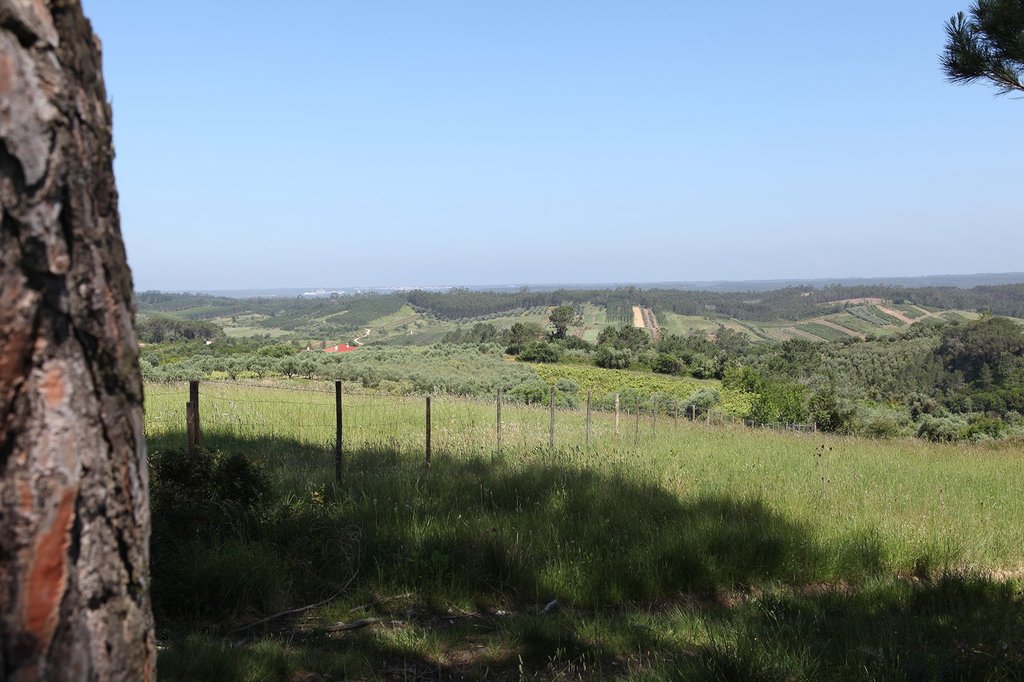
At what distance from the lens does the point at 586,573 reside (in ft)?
17.9

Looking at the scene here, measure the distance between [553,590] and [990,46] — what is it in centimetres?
855

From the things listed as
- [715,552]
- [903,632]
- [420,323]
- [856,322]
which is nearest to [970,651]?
[903,632]

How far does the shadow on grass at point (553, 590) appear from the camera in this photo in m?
3.82

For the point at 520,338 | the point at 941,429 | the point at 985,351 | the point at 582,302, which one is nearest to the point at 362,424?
the point at 941,429

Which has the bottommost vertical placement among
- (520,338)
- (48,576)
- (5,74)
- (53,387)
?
(520,338)

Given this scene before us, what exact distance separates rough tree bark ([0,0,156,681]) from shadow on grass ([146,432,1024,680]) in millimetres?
2637

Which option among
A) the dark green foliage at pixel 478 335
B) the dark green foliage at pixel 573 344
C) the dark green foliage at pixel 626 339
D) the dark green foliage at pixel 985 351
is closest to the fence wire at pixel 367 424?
A: the dark green foliage at pixel 573 344

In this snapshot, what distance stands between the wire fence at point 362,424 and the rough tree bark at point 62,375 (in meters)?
5.85

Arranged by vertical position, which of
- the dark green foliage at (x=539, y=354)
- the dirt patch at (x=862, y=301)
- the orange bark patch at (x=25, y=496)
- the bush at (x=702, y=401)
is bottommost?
the bush at (x=702, y=401)

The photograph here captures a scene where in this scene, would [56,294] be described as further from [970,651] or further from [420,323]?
[420,323]

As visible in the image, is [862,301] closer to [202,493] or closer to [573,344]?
[573,344]

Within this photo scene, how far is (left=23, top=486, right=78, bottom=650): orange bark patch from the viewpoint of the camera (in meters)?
1.30

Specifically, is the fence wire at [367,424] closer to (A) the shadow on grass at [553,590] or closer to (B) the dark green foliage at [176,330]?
(A) the shadow on grass at [553,590]

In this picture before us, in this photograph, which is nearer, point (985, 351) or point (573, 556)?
point (573, 556)
